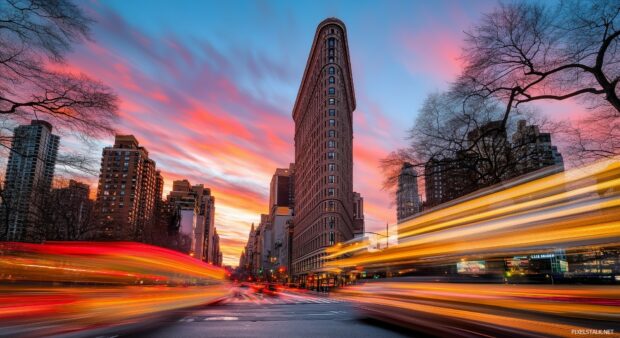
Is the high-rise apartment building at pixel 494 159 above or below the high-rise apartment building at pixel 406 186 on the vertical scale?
above

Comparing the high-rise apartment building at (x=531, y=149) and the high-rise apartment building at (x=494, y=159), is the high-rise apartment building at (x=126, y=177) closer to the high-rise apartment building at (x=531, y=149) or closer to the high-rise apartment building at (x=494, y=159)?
the high-rise apartment building at (x=494, y=159)

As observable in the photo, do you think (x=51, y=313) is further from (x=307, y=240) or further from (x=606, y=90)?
(x=307, y=240)

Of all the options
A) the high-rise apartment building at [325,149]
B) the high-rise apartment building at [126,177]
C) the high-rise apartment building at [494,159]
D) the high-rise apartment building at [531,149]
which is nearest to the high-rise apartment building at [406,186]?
the high-rise apartment building at [494,159]

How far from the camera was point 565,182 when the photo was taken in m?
6.54

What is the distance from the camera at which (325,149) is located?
103812 mm

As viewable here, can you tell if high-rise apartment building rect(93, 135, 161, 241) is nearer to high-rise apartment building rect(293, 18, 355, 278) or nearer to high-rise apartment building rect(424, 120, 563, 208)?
high-rise apartment building rect(293, 18, 355, 278)

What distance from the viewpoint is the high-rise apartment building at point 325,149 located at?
10012cm

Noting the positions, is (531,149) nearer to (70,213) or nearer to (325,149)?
(70,213)

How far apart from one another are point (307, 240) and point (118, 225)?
60.6 meters

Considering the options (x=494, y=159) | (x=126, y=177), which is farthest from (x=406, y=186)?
(x=126, y=177)

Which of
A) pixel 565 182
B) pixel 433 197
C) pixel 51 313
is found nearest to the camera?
pixel 565 182

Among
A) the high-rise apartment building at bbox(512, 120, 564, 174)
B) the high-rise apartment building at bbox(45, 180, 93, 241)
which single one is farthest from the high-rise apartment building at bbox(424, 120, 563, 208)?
the high-rise apartment building at bbox(45, 180, 93, 241)

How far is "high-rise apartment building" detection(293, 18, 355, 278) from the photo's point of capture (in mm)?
100125

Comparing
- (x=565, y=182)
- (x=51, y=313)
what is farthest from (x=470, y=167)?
(x=51, y=313)
